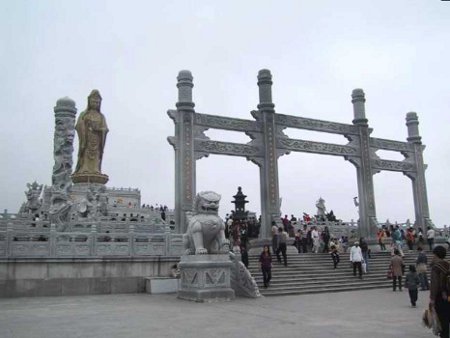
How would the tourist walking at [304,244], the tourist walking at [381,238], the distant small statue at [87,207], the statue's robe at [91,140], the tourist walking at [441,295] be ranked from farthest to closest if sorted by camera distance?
the statue's robe at [91,140] < the tourist walking at [381,238] < the tourist walking at [304,244] < the distant small statue at [87,207] < the tourist walking at [441,295]

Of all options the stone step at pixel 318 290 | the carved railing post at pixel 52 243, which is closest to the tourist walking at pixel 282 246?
the stone step at pixel 318 290

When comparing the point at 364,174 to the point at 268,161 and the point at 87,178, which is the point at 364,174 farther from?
the point at 87,178

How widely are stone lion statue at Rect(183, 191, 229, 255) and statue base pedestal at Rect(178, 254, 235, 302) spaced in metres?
0.26

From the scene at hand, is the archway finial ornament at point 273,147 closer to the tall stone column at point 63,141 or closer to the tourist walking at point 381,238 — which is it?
the tourist walking at point 381,238

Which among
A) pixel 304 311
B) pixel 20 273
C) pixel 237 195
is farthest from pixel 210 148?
pixel 304 311

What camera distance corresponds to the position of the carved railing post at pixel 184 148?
657 inches

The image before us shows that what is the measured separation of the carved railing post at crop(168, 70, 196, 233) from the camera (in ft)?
54.7

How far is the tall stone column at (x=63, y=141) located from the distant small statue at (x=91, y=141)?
2793mm

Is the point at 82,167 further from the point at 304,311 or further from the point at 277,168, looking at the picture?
the point at 304,311

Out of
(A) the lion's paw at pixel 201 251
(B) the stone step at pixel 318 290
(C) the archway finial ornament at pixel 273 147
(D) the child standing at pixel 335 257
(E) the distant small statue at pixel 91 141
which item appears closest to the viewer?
(A) the lion's paw at pixel 201 251

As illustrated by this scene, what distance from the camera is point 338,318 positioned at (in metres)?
7.79

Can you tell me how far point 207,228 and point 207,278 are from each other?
3.84 feet

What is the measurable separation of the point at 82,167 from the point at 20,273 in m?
9.85

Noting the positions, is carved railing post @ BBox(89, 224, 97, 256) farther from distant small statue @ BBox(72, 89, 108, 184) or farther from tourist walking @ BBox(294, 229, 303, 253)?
distant small statue @ BBox(72, 89, 108, 184)
